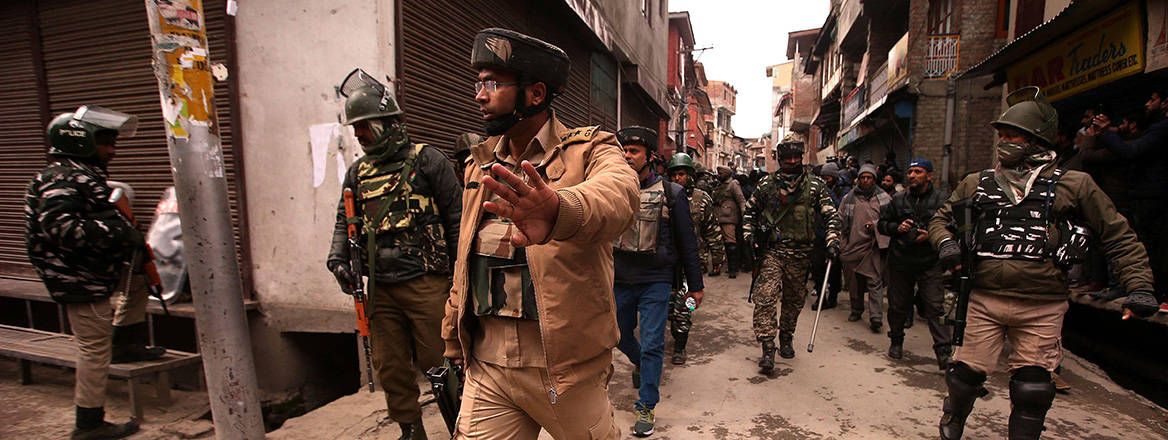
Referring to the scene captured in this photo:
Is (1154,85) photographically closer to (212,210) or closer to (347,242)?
(347,242)

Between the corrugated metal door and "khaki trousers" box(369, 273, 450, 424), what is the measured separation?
5.39m

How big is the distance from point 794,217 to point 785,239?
0.21 m

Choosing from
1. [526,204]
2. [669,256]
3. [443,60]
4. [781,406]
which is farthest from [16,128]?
[781,406]

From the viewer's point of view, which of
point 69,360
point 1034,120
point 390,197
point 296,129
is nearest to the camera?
point 1034,120

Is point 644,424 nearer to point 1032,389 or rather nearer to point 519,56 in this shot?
point 1032,389

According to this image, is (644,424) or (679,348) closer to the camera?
(644,424)

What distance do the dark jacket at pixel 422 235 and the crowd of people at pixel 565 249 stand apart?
0.01 metres

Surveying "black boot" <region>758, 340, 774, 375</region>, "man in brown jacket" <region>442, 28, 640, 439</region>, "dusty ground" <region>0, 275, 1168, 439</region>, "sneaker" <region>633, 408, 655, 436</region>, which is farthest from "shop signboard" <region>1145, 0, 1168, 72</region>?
"man in brown jacket" <region>442, 28, 640, 439</region>

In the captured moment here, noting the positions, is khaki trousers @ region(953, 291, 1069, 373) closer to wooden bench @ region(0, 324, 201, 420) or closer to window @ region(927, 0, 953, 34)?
wooden bench @ region(0, 324, 201, 420)

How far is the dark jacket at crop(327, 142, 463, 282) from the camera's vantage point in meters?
2.99

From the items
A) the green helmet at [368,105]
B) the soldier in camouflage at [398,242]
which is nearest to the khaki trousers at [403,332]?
the soldier in camouflage at [398,242]

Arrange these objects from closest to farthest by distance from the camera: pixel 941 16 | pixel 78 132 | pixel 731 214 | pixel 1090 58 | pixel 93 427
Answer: pixel 78 132
pixel 93 427
pixel 1090 58
pixel 731 214
pixel 941 16

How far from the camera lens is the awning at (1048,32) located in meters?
5.50

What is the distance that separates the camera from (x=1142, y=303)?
2557 mm
